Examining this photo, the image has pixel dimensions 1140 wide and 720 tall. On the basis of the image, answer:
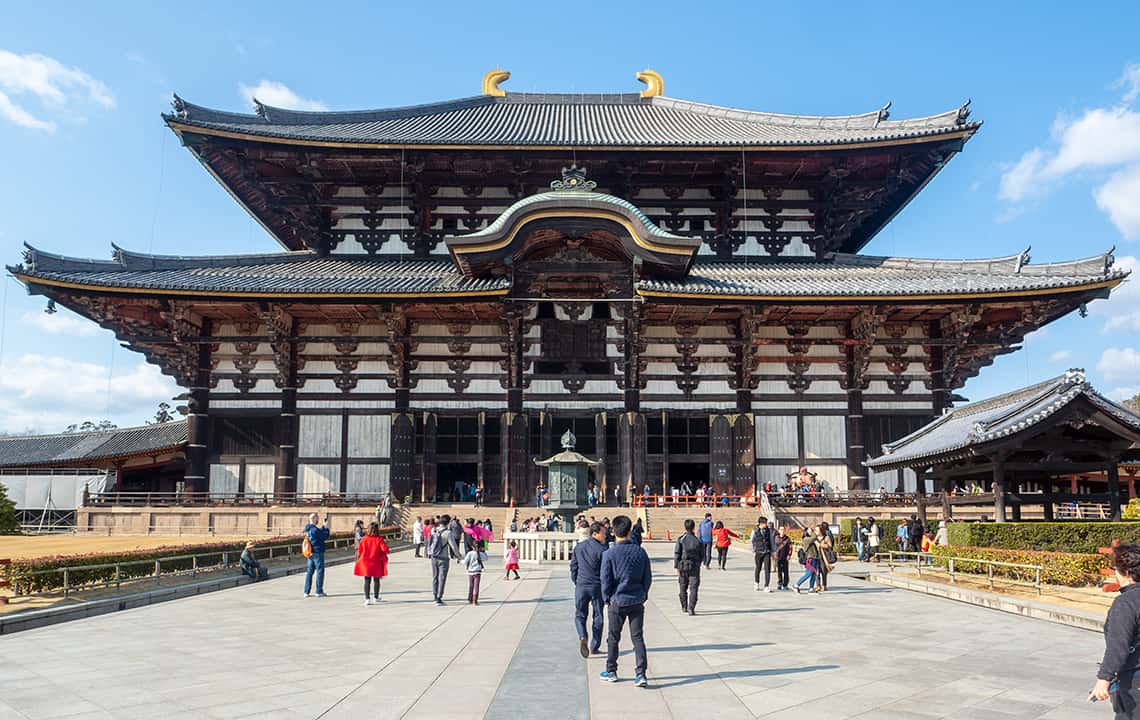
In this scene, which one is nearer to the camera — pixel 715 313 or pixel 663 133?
pixel 715 313

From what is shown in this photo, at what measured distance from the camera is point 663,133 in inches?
1502

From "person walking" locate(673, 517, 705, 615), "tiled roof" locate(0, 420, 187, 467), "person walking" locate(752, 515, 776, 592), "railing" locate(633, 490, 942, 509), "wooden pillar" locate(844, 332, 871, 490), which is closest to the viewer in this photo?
"person walking" locate(673, 517, 705, 615)

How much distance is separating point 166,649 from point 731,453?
2501 cm

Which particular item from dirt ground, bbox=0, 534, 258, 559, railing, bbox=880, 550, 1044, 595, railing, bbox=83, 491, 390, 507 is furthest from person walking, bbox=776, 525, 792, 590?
railing, bbox=83, 491, 390, 507

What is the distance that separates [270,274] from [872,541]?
23.7 meters

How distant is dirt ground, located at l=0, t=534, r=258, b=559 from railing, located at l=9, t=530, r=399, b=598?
2.36 metres

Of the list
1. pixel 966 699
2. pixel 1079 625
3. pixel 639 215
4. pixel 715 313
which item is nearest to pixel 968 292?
pixel 715 313

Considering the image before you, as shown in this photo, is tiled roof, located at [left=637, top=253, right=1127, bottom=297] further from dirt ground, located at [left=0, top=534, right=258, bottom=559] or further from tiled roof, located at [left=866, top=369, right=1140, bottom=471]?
dirt ground, located at [left=0, top=534, right=258, bottom=559]

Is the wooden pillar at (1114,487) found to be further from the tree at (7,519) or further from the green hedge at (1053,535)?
the tree at (7,519)

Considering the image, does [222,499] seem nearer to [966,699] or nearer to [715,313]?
[715,313]

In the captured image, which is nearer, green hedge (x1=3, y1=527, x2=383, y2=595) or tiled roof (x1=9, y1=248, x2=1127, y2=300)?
green hedge (x1=3, y1=527, x2=383, y2=595)

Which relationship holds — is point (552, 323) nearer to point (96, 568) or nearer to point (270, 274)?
point (270, 274)

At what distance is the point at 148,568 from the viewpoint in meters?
17.9

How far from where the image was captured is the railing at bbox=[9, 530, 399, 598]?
49.7ft
